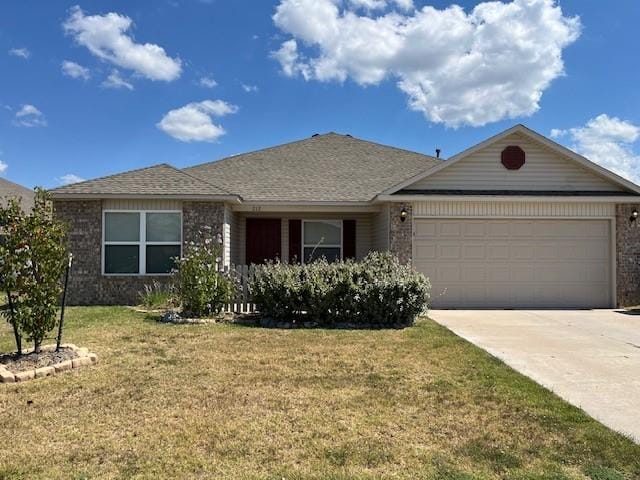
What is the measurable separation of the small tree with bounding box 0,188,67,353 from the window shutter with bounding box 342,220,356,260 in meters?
10.1

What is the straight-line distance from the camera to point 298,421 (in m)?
4.66

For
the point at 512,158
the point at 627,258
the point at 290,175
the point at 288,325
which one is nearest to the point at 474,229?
the point at 512,158

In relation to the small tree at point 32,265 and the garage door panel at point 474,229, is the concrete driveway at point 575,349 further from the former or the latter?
the small tree at point 32,265

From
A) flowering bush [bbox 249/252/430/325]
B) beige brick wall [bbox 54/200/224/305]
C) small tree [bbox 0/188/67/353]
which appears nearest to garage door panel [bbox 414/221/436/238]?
flowering bush [bbox 249/252/430/325]

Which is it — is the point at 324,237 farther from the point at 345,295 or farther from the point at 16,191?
the point at 16,191

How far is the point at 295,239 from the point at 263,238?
1.00 meters

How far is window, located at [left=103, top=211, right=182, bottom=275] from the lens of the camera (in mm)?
13000

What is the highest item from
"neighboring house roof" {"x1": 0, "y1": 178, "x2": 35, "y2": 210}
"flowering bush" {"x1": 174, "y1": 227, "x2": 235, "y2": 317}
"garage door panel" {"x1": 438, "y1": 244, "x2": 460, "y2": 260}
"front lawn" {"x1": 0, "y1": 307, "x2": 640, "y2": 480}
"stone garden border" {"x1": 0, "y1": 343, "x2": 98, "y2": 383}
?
"neighboring house roof" {"x1": 0, "y1": 178, "x2": 35, "y2": 210}

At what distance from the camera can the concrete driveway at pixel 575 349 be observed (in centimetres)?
534

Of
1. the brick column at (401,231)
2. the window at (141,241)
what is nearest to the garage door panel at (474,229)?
the brick column at (401,231)

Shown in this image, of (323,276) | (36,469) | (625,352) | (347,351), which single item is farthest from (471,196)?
(36,469)

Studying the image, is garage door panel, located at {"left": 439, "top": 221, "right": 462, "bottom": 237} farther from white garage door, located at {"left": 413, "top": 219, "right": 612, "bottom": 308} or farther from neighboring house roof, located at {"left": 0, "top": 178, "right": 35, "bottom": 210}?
neighboring house roof, located at {"left": 0, "top": 178, "right": 35, "bottom": 210}

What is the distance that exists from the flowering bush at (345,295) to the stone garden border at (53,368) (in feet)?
12.4

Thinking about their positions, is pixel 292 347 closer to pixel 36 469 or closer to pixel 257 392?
pixel 257 392
